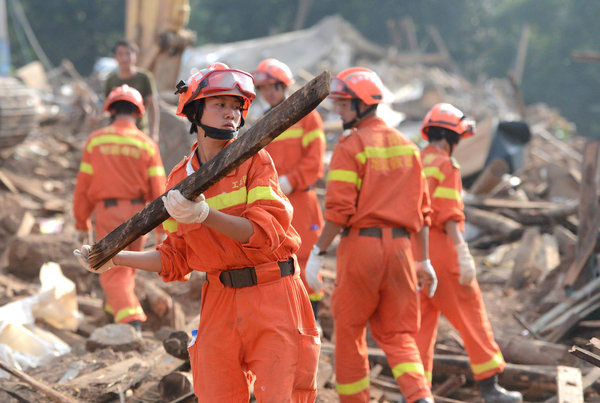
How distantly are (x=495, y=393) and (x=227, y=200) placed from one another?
2969 mm

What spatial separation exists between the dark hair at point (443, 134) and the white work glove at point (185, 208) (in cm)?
297

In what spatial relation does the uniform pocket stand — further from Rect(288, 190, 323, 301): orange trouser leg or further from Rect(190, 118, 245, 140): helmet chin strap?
Rect(288, 190, 323, 301): orange trouser leg

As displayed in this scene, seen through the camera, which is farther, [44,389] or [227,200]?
[44,389]

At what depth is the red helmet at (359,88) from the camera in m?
4.82

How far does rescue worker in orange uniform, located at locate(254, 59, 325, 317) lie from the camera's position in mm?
5996

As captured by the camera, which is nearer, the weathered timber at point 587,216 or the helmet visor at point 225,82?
the helmet visor at point 225,82

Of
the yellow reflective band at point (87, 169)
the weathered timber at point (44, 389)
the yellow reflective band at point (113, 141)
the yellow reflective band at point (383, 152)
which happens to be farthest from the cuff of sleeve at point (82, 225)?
the yellow reflective band at point (383, 152)

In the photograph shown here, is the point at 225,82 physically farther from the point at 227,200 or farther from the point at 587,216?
the point at 587,216

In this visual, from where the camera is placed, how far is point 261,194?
310cm

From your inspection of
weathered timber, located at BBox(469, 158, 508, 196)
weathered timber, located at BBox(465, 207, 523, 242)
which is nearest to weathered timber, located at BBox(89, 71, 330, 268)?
weathered timber, located at BBox(465, 207, 523, 242)

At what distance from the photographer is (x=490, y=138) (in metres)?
12.7

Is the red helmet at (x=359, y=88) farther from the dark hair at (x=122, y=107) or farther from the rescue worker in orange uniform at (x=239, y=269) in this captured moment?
the dark hair at (x=122, y=107)

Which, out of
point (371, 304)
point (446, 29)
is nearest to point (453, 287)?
point (371, 304)

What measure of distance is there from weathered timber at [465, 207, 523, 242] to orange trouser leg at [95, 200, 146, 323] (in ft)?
19.5
